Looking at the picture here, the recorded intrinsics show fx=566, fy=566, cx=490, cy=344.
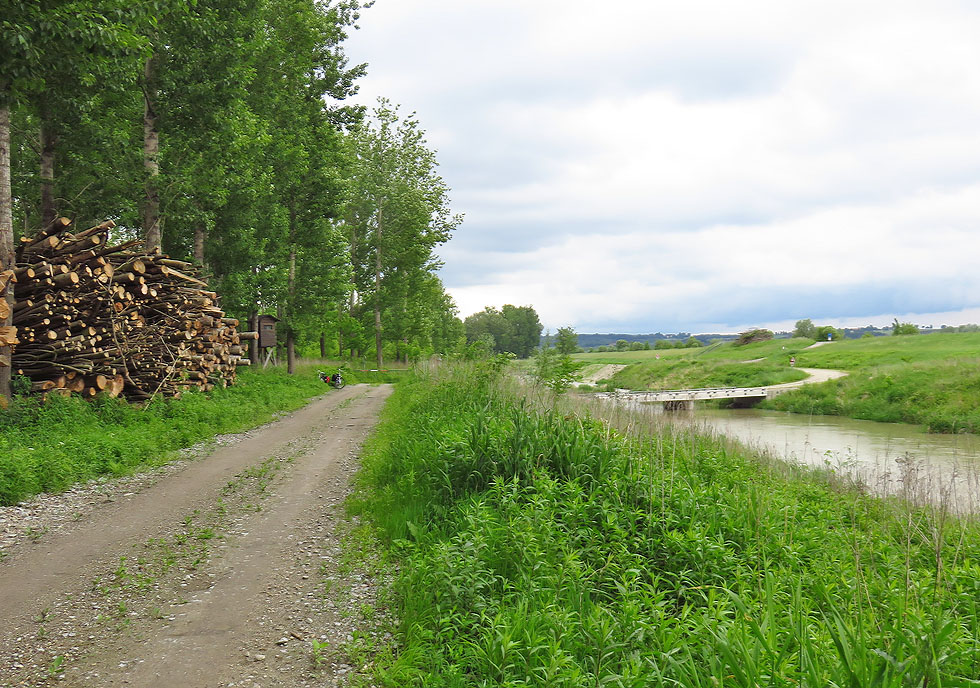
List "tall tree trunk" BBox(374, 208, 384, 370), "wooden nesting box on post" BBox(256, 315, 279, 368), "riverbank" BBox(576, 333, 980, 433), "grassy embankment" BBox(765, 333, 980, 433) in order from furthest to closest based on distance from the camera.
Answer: "tall tree trunk" BBox(374, 208, 384, 370), "riverbank" BBox(576, 333, 980, 433), "grassy embankment" BBox(765, 333, 980, 433), "wooden nesting box on post" BBox(256, 315, 279, 368)

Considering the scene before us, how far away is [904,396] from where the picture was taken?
34188 millimetres

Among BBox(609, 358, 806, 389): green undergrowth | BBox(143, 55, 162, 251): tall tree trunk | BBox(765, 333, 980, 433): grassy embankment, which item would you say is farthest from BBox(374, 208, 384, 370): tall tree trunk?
BBox(765, 333, 980, 433): grassy embankment

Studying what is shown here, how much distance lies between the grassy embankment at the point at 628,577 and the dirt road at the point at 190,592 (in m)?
0.56

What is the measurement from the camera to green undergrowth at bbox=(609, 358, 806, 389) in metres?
50.2

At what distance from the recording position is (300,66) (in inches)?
930

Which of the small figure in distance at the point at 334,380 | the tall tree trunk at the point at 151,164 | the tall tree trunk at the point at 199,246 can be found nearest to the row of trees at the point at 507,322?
the small figure in distance at the point at 334,380

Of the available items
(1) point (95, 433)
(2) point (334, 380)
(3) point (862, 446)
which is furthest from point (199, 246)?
(3) point (862, 446)

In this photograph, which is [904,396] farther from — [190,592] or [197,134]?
[190,592]

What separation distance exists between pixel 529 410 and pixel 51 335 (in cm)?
920

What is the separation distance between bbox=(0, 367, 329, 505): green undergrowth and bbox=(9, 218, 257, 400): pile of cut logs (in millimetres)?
709

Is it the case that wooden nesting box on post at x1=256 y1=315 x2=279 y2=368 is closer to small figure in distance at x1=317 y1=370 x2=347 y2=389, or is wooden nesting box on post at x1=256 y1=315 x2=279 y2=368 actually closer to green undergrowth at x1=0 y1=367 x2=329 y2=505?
small figure in distance at x1=317 y1=370 x2=347 y2=389

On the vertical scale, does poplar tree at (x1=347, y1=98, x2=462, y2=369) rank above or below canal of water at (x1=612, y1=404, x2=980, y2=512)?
above

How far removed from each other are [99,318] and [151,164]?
4905 mm

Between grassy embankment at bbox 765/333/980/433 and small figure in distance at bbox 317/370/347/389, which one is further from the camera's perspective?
grassy embankment at bbox 765/333/980/433
